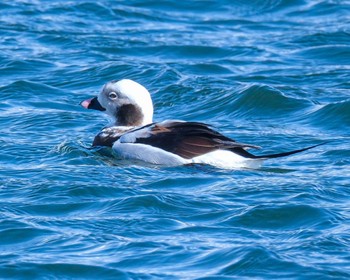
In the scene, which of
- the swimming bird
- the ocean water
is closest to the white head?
the swimming bird

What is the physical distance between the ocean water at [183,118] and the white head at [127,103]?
411mm

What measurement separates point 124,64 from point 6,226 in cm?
646

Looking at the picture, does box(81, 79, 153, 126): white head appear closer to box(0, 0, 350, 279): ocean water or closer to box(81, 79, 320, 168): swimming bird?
box(81, 79, 320, 168): swimming bird

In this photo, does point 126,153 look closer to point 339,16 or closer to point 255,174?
point 255,174

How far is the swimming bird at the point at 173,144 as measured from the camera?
1059 centimetres

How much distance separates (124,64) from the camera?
15.2 metres

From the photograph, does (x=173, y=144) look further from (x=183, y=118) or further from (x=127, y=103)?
(x=183, y=118)

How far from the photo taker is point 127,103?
11859 mm

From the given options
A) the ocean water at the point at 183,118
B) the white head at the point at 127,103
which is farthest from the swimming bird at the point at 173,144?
the ocean water at the point at 183,118

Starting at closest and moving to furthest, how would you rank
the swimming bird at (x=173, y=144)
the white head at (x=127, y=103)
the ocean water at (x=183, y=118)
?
1. the ocean water at (x=183, y=118)
2. the swimming bird at (x=173, y=144)
3. the white head at (x=127, y=103)

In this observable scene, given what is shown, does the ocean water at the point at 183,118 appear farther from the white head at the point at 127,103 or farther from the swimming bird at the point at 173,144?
the white head at the point at 127,103

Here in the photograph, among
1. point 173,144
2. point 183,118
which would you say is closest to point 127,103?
point 173,144

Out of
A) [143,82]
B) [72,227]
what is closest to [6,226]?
[72,227]

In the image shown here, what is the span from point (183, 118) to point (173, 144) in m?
2.27
